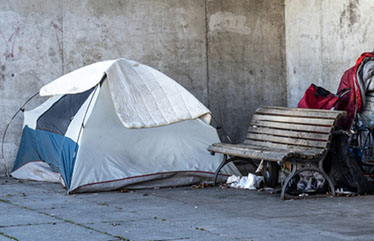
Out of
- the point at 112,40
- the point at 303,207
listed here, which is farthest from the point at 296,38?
the point at 303,207

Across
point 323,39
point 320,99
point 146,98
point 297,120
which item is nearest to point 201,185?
point 146,98

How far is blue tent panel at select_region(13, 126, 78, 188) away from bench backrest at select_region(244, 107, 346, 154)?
2269 mm

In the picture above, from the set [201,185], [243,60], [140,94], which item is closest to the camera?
[201,185]

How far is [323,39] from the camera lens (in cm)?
1042

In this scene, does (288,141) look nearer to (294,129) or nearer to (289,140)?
(289,140)

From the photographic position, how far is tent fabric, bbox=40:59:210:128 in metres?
8.10

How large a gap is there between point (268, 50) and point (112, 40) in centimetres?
288

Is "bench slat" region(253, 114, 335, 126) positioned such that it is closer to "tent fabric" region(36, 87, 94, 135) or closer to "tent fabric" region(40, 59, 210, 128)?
"tent fabric" region(40, 59, 210, 128)

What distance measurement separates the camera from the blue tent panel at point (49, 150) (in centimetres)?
774

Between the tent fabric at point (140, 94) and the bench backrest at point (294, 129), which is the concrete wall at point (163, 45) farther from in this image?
the bench backrest at point (294, 129)

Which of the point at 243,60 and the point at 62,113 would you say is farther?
the point at 243,60

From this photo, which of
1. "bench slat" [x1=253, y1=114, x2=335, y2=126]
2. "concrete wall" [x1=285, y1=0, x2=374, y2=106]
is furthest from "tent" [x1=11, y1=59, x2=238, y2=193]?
"concrete wall" [x1=285, y1=0, x2=374, y2=106]

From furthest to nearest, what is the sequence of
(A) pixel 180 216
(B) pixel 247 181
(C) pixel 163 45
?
(C) pixel 163 45 → (B) pixel 247 181 → (A) pixel 180 216

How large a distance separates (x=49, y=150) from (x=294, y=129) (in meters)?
3.26
